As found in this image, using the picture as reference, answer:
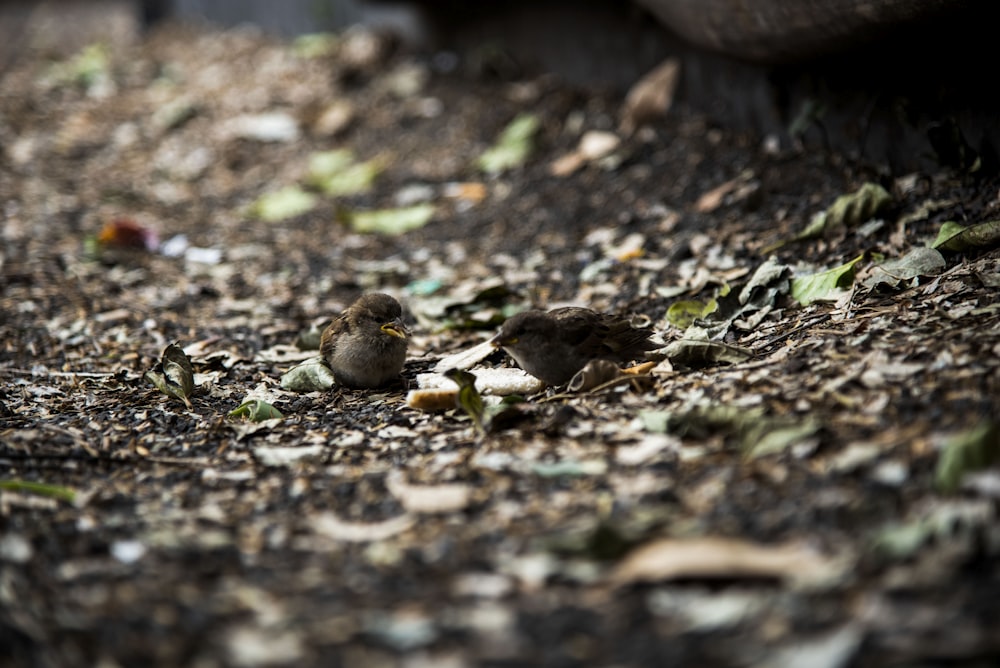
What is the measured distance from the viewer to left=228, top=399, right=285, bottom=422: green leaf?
4.36 metres

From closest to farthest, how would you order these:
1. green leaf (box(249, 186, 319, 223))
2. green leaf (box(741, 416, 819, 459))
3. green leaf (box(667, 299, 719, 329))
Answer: green leaf (box(741, 416, 819, 459)), green leaf (box(667, 299, 719, 329)), green leaf (box(249, 186, 319, 223))

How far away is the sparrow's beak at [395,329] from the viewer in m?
4.74

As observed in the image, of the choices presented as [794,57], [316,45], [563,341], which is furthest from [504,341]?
[316,45]

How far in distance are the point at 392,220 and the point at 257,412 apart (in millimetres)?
3669

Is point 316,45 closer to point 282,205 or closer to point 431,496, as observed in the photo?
point 282,205

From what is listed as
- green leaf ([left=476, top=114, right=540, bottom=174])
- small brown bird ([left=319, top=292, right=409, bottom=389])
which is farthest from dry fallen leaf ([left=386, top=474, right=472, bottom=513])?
green leaf ([left=476, top=114, right=540, bottom=174])

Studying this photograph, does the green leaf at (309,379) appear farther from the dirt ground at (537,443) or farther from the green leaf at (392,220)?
the green leaf at (392,220)

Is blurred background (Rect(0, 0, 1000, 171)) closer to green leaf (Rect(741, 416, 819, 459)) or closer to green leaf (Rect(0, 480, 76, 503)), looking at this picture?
green leaf (Rect(741, 416, 819, 459))

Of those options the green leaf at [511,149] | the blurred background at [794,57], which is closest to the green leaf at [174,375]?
the blurred background at [794,57]

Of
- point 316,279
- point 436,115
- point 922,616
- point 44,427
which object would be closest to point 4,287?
point 316,279

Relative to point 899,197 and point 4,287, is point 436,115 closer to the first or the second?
point 4,287

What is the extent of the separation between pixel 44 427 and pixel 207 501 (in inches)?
44.6

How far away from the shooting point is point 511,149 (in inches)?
331

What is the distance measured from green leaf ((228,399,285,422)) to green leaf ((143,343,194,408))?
12.2 inches
